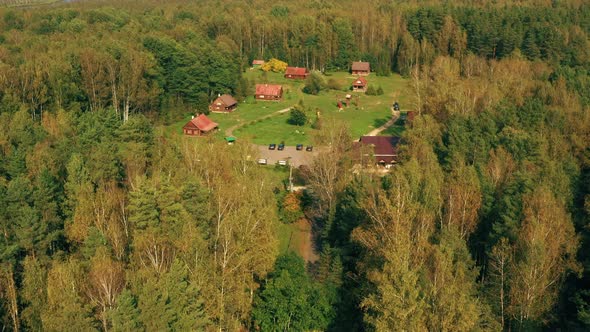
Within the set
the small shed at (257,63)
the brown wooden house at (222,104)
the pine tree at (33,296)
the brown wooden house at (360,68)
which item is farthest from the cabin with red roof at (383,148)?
the small shed at (257,63)

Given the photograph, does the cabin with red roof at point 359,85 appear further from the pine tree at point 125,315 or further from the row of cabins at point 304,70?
the pine tree at point 125,315

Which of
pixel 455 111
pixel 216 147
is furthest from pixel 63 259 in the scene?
pixel 455 111

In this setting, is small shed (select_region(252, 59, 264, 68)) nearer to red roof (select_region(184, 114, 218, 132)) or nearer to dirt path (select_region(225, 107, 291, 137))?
dirt path (select_region(225, 107, 291, 137))

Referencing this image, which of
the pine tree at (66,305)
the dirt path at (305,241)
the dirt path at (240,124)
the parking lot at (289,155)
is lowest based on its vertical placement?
the dirt path at (305,241)

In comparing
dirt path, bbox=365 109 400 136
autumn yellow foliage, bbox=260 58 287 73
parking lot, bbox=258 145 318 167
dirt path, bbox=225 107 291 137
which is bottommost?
dirt path, bbox=365 109 400 136

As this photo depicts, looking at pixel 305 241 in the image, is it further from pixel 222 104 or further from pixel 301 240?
pixel 222 104

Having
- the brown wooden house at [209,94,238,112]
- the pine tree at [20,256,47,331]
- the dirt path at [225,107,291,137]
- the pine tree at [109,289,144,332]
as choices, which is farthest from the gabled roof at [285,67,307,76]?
the pine tree at [109,289,144,332]

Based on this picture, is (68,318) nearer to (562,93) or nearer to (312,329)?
(312,329)
